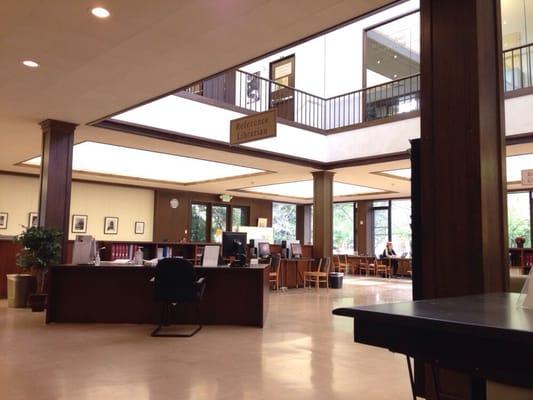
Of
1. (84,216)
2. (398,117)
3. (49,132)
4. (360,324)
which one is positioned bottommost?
(360,324)

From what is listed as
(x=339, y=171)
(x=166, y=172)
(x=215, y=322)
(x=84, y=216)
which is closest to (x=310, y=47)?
(x=339, y=171)

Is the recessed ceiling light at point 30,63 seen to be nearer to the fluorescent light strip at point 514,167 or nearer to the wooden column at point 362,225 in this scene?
the fluorescent light strip at point 514,167

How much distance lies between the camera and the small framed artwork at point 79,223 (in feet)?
45.3

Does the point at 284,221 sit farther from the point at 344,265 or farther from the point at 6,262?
the point at 6,262

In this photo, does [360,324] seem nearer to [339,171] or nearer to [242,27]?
[242,27]

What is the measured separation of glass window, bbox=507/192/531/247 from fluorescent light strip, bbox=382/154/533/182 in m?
2.58

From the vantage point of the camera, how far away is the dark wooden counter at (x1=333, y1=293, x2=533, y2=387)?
122 cm

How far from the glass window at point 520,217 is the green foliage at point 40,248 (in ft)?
43.5

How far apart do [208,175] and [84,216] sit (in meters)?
4.13

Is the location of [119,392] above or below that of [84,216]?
below

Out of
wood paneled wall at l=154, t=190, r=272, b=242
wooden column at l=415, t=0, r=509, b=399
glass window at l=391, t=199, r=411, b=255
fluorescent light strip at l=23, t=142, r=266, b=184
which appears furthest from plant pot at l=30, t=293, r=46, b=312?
glass window at l=391, t=199, r=411, b=255

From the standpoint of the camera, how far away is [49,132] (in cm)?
744

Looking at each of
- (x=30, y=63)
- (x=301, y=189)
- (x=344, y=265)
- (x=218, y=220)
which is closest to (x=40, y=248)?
(x=30, y=63)

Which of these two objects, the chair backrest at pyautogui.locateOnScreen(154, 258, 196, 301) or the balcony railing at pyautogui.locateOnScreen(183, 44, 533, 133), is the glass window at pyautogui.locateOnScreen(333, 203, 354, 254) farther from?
the chair backrest at pyautogui.locateOnScreen(154, 258, 196, 301)
